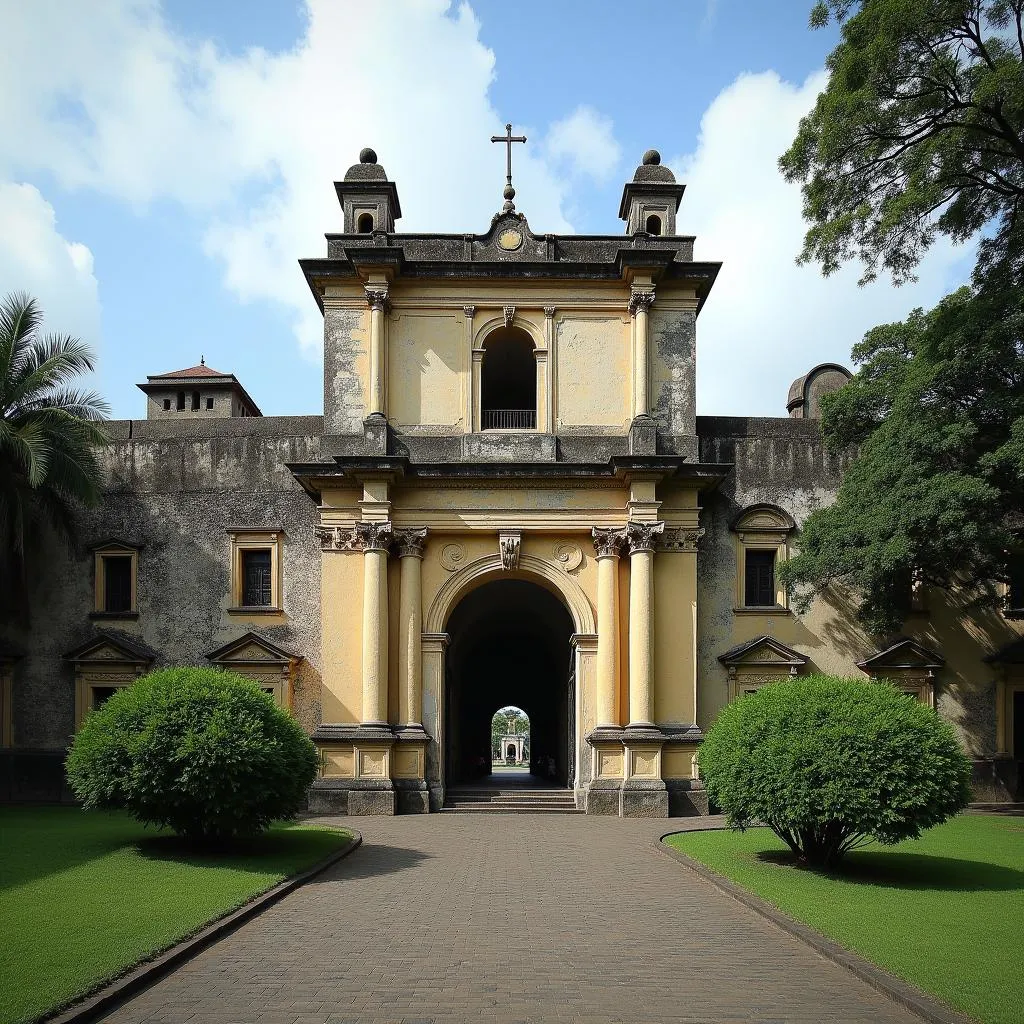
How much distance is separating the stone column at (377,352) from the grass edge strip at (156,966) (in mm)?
11781

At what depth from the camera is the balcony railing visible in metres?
23.2

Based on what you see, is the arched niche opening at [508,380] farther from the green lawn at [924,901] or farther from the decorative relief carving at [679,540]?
the green lawn at [924,901]

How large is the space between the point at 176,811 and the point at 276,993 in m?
6.71

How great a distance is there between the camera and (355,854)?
1500 centimetres

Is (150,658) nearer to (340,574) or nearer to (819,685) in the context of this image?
(340,574)

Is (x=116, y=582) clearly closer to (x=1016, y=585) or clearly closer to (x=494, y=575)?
(x=494, y=575)

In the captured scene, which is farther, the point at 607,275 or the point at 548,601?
the point at 548,601

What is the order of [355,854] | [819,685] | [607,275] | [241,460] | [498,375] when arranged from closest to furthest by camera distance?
[819,685] → [355,854] → [607,275] → [241,460] → [498,375]

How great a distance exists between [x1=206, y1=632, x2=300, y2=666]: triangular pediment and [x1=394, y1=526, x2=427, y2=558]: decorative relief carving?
353 cm

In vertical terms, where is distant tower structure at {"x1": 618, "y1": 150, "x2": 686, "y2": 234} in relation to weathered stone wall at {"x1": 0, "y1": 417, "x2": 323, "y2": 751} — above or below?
above

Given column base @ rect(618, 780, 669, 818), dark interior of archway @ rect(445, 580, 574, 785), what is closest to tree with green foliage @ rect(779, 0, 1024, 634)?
column base @ rect(618, 780, 669, 818)

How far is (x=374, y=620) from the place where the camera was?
21172mm

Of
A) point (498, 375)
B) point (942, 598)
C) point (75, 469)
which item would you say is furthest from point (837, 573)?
point (75, 469)

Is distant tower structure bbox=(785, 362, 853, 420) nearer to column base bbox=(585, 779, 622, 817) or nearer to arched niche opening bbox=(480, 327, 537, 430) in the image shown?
arched niche opening bbox=(480, 327, 537, 430)
